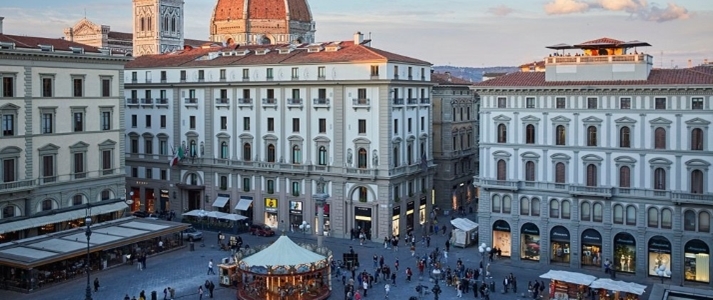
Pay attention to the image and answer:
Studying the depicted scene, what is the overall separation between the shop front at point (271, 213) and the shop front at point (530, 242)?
20.4m

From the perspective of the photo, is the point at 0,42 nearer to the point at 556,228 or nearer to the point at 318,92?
the point at 318,92

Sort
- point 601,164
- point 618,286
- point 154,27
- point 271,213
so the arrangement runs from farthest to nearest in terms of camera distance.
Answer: point 154,27 → point 271,213 → point 601,164 → point 618,286

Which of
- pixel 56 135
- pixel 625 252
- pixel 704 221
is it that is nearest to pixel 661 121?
pixel 704 221

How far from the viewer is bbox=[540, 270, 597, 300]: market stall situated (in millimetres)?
39303

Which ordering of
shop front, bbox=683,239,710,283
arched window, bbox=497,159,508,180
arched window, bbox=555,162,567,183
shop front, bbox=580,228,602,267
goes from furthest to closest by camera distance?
1. arched window, bbox=497,159,508,180
2. arched window, bbox=555,162,567,183
3. shop front, bbox=580,228,602,267
4. shop front, bbox=683,239,710,283

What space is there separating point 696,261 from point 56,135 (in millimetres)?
40721

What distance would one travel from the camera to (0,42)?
4550cm

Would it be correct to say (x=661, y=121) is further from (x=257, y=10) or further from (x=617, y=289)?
(x=257, y=10)

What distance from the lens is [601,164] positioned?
46469mm

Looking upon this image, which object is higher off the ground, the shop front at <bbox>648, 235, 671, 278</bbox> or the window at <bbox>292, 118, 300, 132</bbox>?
the window at <bbox>292, 118, 300, 132</bbox>

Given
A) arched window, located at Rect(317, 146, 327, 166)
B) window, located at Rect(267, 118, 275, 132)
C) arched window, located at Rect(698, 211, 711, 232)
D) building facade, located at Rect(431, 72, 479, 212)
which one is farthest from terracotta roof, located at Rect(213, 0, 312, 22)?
arched window, located at Rect(698, 211, 711, 232)

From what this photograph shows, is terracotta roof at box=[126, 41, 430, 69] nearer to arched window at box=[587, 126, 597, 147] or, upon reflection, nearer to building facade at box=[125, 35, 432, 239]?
building facade at box=[125, 35, 432, 239]

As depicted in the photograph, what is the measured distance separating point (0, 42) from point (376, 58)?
25055 millimetres

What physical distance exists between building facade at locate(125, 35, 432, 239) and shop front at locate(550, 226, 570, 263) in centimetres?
1237
